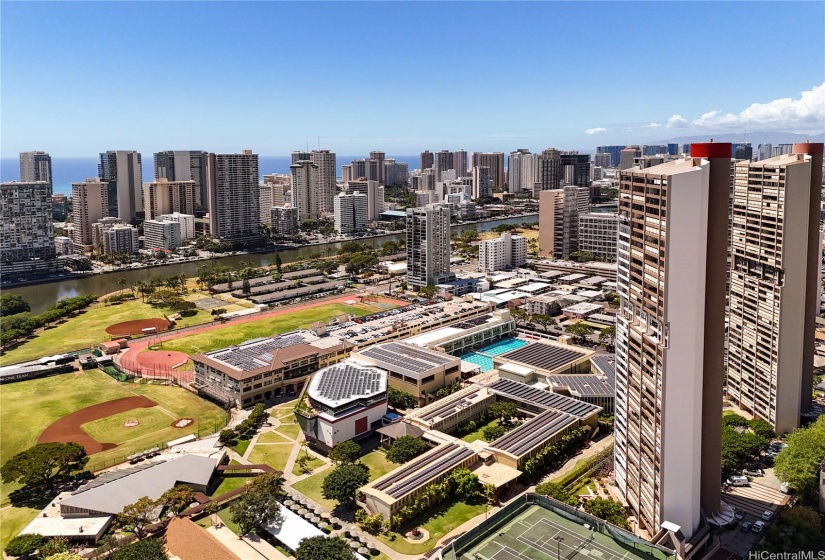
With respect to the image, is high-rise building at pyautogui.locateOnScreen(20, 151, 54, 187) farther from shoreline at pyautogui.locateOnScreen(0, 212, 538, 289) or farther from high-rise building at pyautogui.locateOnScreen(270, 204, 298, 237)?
shoreline at pyautogui.locateOnScreen(0, 212, 538, 289)

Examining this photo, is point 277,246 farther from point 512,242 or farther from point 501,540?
point 501,540

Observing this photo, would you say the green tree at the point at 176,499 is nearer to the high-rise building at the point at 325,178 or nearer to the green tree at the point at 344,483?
the green tree at the point at 344,483

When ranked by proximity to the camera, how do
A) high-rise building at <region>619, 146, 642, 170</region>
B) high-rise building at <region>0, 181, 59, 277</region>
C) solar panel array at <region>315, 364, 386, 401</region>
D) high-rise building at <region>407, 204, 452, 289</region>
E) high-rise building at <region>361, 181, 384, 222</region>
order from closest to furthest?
solar panel array at <region>315, 364, 386, 401</region> < high-rise building at <region>407, 204, 452, 289</region> < high-rise building at <region>0, 181, 59, 277</region> < high-rise building at <region>361, 181, 384, 222</region> < high-rise building at <region>619, 146, 642, 170</region>

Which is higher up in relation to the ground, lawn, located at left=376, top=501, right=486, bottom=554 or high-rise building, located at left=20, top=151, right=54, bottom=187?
high-rise building, located at left=20, top=151, right=54, bottom=187

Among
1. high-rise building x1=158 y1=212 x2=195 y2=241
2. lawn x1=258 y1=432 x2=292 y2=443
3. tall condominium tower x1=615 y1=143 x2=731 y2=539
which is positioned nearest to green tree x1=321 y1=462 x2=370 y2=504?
lawn x1=258 y1=432 x2=292 y2=443

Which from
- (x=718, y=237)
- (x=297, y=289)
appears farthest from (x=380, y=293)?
(x=718, y=237)

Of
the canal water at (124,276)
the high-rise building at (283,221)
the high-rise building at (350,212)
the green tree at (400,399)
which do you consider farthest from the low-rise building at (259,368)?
the high-rise building at (350,212)

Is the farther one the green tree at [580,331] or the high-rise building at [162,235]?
the high-rise building at [162,235]
